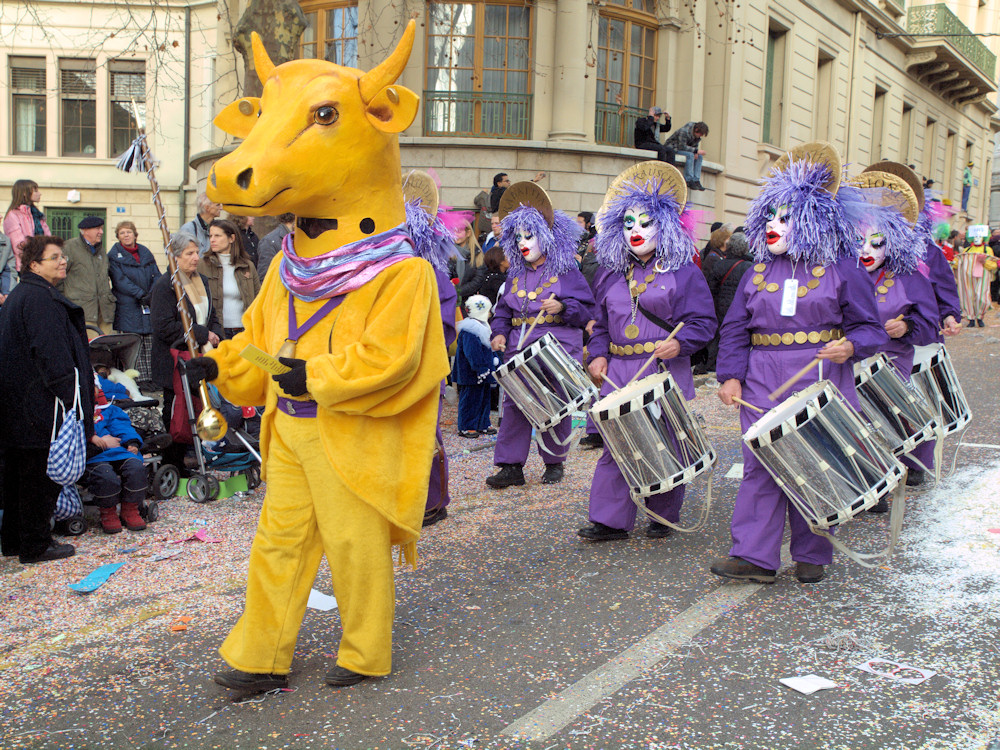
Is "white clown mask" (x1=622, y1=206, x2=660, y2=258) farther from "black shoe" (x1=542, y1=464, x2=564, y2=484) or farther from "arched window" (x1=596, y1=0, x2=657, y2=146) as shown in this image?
"arched window" (x1=596, y1=0, x2=657, y2=146)

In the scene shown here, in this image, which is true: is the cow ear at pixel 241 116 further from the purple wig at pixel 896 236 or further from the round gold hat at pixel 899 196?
the round gold hat at pixel 899 196

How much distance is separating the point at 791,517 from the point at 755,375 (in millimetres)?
742

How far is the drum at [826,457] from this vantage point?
430cm

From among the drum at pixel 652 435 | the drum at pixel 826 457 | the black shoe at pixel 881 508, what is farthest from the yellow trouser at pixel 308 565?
the black shoe at pixel 881 508

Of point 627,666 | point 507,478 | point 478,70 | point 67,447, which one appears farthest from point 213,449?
point 478,70

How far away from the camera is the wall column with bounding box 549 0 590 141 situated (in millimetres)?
16406

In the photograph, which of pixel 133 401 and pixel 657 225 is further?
pixel 133 401

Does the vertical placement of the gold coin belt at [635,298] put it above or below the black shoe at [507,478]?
above

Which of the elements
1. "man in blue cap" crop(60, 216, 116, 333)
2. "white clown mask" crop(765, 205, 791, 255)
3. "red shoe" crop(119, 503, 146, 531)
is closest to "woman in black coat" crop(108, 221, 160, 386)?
"man in blue cap" crop(60, 216, 116, 333)

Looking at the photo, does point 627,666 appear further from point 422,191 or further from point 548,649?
point 422,191

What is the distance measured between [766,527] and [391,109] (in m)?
2.68

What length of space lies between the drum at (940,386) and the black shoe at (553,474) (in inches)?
99.9

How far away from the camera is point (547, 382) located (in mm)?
6371

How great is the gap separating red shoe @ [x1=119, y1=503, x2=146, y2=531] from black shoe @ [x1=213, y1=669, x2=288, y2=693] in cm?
246
